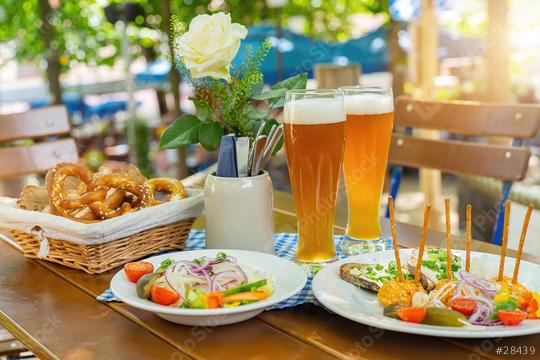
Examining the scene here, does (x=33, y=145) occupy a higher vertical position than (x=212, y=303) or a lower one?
higher

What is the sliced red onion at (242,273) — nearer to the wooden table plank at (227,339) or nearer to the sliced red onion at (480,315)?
the wooden table plank at (227,339)

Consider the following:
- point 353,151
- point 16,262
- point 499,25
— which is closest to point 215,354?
point 353,151

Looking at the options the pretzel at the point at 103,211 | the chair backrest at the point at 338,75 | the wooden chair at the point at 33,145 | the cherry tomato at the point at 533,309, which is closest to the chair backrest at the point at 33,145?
the wooden chair at the point at 33,145

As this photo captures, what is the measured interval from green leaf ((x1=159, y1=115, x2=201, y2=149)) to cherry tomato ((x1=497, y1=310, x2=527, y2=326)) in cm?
75

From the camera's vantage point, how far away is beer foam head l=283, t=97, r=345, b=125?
50.4 inches

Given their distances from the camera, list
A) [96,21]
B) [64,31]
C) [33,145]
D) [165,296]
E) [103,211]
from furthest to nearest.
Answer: [96,21] → [64,31] → [33,145] → [103,211] → [165,296]

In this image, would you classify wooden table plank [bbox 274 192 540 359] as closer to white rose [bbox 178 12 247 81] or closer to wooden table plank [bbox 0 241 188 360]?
wooden table plank [bbox 0 241 188 360]

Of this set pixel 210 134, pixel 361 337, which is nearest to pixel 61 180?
pixel 210 134

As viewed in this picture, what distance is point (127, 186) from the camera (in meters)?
1.47

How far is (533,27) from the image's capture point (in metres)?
7.81

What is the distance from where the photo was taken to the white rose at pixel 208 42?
4.28 ft

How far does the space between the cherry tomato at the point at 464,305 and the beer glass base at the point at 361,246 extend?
0.44 m

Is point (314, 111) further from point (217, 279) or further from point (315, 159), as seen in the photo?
point (217, 279)

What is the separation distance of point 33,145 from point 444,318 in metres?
1.91
